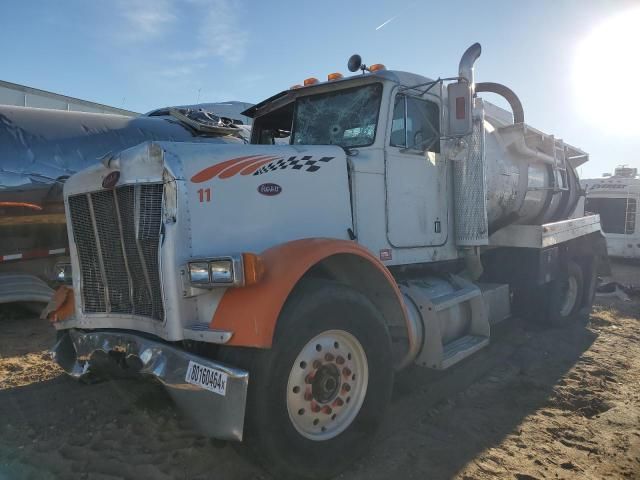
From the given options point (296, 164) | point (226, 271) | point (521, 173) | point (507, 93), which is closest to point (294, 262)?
point (226, 271)

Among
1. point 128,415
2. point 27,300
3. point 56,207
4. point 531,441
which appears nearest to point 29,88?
point 56,207

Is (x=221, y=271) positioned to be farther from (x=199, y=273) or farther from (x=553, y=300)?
(x=553, y=300)

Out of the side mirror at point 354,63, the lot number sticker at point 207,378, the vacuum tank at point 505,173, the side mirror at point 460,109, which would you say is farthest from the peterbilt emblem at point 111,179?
the vacuum tank at point 505,173

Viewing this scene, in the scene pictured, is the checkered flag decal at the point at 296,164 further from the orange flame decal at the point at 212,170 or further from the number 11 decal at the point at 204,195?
the number 11 decal at the point at 204,195

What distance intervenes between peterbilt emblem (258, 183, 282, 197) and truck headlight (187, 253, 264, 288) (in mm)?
655

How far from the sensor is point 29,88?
12.9 meters

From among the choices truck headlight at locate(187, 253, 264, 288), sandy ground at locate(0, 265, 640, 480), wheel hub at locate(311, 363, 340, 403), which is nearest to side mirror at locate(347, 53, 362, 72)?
truck headlight at locate(187, 253, 264, 288)

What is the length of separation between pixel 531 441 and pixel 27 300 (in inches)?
251

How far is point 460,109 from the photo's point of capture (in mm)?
4195

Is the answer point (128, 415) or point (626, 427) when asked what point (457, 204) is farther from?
point (128, 415)

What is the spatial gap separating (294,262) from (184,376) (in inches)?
34.6

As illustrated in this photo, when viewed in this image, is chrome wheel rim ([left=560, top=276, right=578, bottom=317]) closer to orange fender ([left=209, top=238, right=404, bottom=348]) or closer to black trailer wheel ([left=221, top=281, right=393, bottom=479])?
black trailer wheel ([left=221, top=281, right=393, bottom=479])

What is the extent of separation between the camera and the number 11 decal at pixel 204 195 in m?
2.97

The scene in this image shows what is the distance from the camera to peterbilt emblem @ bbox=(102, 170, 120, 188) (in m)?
3.18
